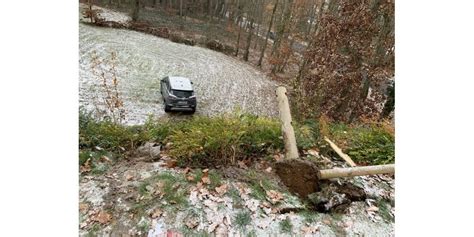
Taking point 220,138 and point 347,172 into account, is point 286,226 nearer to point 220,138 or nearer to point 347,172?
point 347,172

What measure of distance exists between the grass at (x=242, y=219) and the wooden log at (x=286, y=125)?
2.98 ft

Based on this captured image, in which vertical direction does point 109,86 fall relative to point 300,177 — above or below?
above

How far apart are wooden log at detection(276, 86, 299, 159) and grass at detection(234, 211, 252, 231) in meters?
0.91

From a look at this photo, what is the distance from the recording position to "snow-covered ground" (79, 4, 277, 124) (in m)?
3.53

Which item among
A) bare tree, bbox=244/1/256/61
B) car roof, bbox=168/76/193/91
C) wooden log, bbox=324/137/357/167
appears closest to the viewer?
car roof, bbox=168/76/193/91

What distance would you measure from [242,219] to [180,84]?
177cm

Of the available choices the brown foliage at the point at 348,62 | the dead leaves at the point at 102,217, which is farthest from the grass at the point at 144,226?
Answer: the brown foliage at the point at 348,62

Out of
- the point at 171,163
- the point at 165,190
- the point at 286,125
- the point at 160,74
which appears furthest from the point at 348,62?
the point at 165,190

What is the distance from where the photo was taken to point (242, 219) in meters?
2.89

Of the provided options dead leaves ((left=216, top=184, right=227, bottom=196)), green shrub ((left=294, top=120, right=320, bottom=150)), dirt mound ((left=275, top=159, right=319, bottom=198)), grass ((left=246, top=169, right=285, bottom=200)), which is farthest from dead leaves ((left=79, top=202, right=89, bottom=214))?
green shrub ((left=294, top=120, right=320, bottom=150))

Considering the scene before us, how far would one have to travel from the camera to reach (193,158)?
139 inches

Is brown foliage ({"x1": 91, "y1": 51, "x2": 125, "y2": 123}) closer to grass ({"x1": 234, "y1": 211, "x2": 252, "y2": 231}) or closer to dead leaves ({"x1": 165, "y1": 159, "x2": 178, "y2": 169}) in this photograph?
dead leaves ({"x1": 165, "y1": 159, "x2": 178, "y2": 169})

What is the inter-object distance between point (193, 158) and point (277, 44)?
264 centimetres
